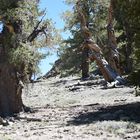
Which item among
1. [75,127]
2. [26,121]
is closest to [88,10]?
[26,121]

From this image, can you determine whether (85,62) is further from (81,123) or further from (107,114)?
(81,123)

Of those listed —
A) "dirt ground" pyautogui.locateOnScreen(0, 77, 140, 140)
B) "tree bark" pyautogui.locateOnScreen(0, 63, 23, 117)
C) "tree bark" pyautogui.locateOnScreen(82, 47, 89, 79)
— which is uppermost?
"tree bark" pyautogui.locateOnScreen(82, 47, 89, 79)

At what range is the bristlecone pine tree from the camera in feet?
74.2

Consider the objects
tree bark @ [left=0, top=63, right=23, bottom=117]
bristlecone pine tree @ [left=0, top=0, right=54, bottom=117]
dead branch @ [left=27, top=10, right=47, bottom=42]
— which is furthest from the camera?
dead branch @ [left=27, top=10, right=47, bottom=42]

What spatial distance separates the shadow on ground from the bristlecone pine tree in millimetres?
3495

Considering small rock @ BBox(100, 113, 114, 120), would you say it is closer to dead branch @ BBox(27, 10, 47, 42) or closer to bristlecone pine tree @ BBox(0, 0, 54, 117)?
bristlecone pine tree @ BBox(0, 0, 54, 117)

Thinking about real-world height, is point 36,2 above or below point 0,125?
above

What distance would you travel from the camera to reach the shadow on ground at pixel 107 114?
19.4 metres

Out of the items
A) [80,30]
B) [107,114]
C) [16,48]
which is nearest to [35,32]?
[16,48]

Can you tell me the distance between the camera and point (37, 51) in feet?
79.4

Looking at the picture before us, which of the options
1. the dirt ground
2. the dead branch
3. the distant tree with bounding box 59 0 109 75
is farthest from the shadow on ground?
the distant tree with bounding box 59 0 109 75

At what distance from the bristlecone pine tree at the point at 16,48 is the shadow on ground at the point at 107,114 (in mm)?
3495

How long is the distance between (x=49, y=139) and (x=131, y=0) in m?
9.12

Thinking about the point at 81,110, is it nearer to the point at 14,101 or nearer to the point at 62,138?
the point at 14,101
